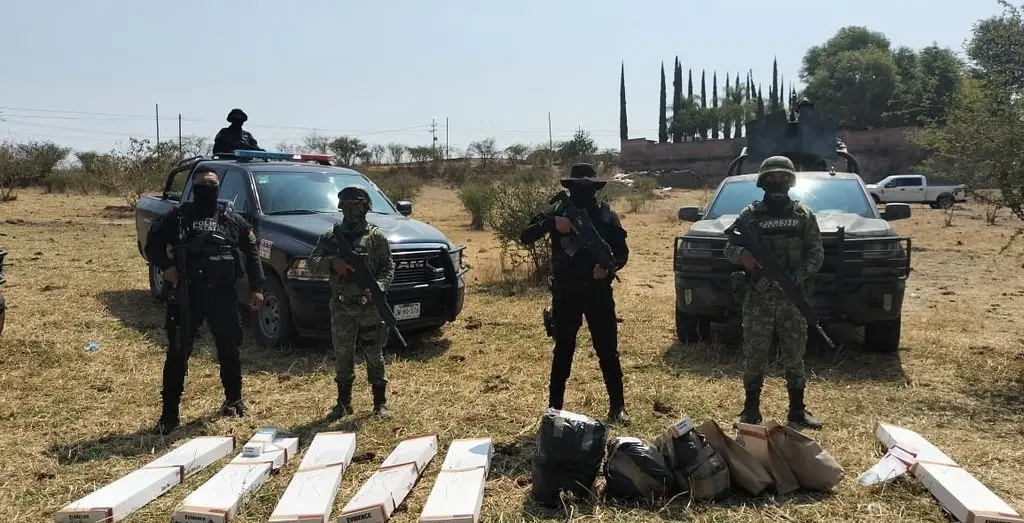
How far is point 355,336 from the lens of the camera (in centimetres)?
488

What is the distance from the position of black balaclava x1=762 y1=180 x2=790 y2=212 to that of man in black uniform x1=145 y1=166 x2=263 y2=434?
3419 mm

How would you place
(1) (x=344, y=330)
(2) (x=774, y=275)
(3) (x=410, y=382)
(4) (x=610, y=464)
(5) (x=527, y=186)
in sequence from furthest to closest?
(5) (x=527, y=186), (3) (x=410, y=382), (1) (x=344, y=330), (2) (x=774, y=275), (4) (x=610, y=464)

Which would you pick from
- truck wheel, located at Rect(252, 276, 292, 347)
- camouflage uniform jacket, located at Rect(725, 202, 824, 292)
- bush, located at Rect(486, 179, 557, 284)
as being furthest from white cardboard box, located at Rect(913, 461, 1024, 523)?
bush, located at Rect(486, 179, 557, 284)

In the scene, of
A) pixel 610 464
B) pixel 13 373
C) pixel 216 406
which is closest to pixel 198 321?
pixel 216 406

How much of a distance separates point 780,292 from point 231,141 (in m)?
6.59

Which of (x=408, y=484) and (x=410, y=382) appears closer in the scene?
(x=408, y=484)

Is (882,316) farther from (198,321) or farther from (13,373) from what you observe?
(13,373)

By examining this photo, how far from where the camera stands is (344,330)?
4.84 metres

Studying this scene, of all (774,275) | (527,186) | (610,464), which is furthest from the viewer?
(527,186)

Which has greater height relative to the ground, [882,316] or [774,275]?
[774,275]

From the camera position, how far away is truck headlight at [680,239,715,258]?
613 cm

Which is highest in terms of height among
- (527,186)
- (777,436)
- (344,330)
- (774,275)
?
(527,186)

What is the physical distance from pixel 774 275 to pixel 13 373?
229 inches

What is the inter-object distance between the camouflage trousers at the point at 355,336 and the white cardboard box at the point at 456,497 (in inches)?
52.7
